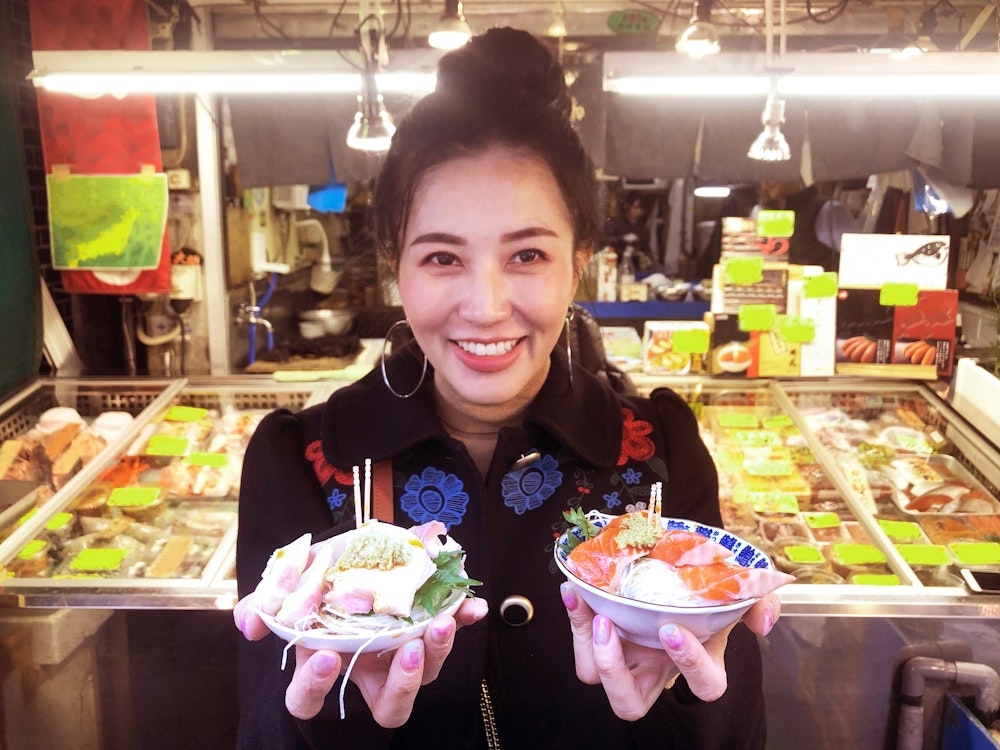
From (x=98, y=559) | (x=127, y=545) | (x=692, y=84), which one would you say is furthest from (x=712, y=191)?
(x=98, y=559)

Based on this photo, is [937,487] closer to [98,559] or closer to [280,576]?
[280,576]

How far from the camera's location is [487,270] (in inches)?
61.4

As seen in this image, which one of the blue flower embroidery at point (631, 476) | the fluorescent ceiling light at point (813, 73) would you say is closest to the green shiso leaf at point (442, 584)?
the blue flower embroidery at point (631, 476)

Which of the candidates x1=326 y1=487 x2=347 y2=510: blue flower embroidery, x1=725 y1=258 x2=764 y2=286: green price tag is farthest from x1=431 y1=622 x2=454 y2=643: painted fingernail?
x1=725 y1=258 x2=764 y2=286: green price tag

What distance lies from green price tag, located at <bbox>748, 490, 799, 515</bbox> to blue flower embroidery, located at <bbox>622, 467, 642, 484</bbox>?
1803mm

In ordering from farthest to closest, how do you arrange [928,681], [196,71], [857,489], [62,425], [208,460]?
[62,425] → [208,460] → [857,489] → [196,71] → [928,681]

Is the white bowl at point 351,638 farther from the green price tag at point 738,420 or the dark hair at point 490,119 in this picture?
the green price tag at point 738,420

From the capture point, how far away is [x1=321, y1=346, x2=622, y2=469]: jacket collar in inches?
69.2

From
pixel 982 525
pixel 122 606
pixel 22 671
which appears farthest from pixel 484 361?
pixel 982 525

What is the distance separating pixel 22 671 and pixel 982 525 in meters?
3.62

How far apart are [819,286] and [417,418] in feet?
9.87

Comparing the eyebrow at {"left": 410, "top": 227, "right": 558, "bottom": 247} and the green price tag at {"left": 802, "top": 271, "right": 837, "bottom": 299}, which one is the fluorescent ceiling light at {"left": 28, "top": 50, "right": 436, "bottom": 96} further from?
the green price tag at {"left": 802, "top": 271, "right": 837, "bottom": 299}

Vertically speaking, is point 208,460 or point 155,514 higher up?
point 208,460

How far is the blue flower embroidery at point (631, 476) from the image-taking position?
1812 millimetres
